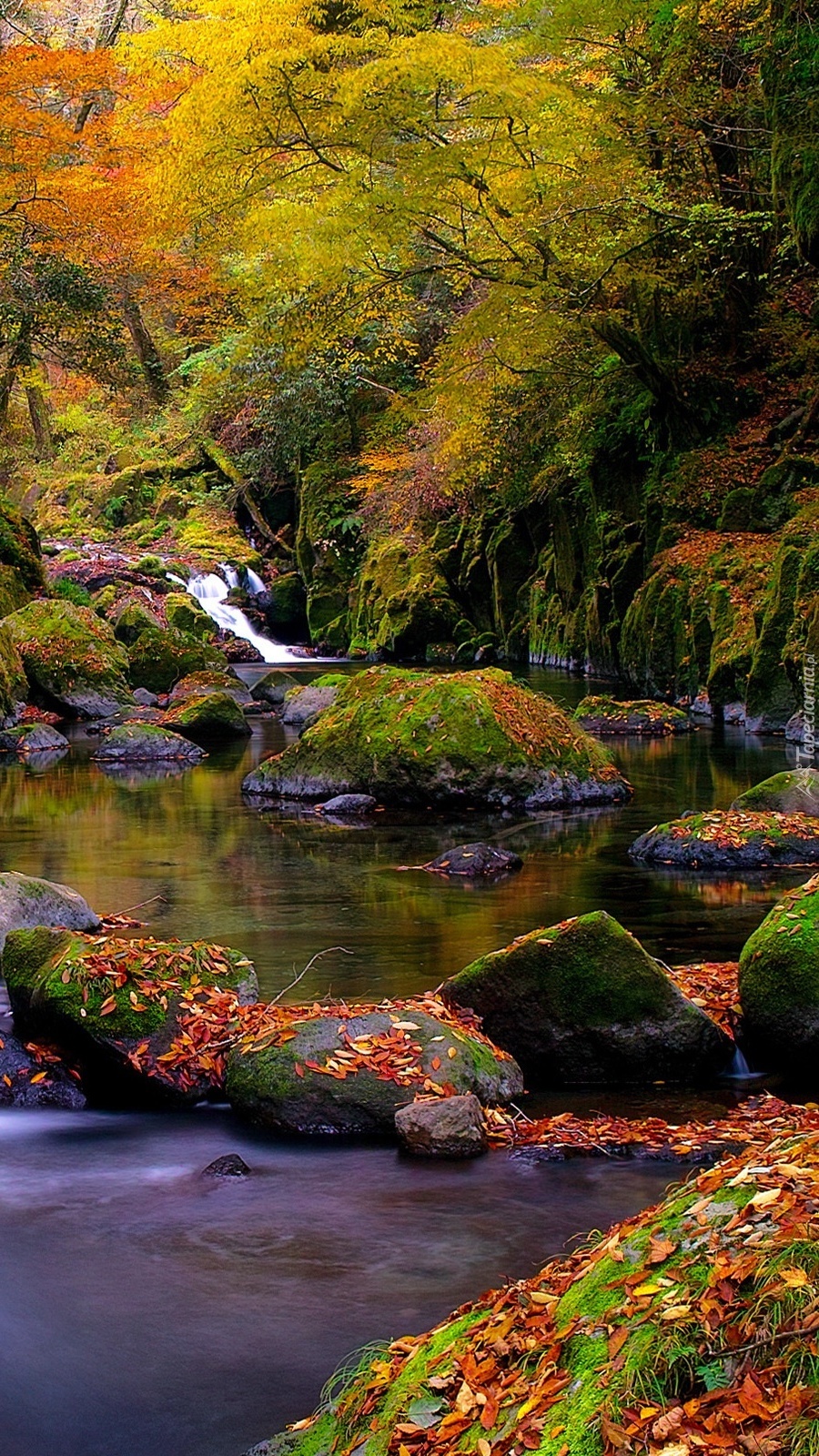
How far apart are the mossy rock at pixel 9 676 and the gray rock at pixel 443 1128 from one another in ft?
52.7

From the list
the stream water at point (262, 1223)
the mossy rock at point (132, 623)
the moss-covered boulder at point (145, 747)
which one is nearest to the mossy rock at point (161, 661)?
the mossy rock at point (132, 623)

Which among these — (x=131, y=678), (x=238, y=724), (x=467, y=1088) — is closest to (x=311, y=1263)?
(x=467, y=1088)

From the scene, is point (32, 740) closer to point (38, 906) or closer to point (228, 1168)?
point (38, 906)

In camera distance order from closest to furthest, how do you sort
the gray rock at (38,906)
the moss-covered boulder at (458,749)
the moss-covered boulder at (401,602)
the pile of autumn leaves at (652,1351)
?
1. the pile of autumn leaves at (652,1351)
2. the gray rock at (38,906)
3. the moss-covered boulder at (458,749)
4. the moss-covered boulder at (401,602)

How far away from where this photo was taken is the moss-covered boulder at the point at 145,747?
17.3 metres

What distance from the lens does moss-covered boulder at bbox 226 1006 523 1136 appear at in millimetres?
5445

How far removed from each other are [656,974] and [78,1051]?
2557mm

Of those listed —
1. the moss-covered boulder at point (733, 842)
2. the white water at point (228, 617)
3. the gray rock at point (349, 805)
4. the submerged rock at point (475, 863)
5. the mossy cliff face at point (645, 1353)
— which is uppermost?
the mossy cliff face at point (645, 1353)

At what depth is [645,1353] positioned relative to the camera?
2365mm

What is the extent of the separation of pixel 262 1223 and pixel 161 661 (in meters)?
19.3

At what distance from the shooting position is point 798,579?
640 inches

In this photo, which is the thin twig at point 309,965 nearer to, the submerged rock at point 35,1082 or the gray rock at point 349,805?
the submerged rock at point 35,1082

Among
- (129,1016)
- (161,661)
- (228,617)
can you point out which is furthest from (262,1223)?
(228,617)

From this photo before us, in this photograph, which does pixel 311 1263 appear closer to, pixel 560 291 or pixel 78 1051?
pixel 78 1051
